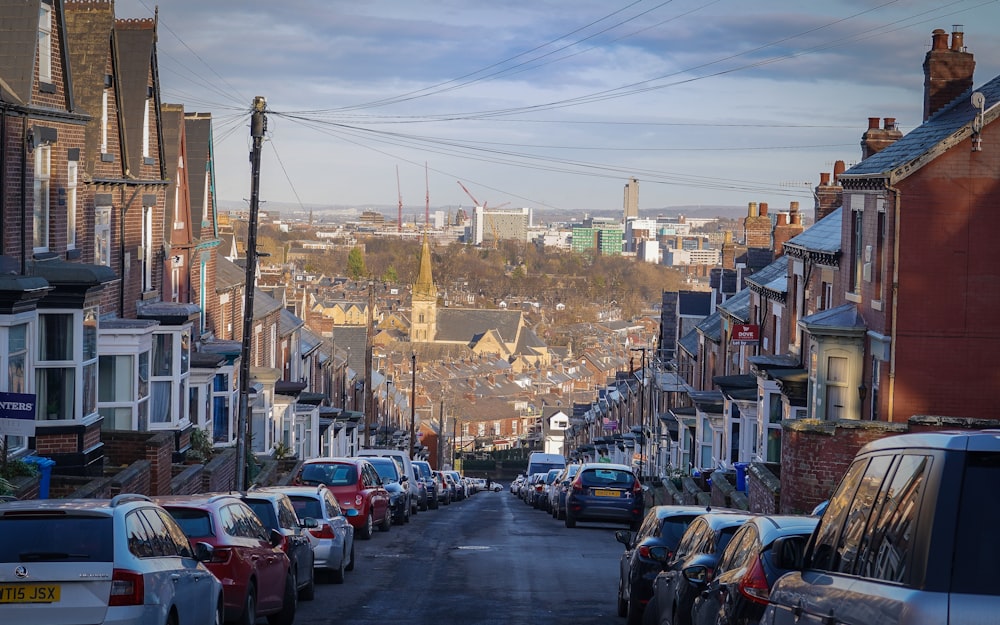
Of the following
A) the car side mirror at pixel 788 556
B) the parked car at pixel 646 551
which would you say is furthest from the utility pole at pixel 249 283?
the car side mirror at pixel 788 556

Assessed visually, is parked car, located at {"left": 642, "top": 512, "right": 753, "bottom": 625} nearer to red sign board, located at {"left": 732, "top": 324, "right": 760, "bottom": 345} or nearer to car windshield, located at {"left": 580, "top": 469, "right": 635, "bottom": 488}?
car windshield, located at {"left": 580, "top": 469, "right": 635, "bottom": 488}

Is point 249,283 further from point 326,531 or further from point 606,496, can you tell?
point 606,496

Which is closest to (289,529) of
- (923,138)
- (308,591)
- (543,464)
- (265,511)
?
(265,511)

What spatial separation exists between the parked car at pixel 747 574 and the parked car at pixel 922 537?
80.5 inches

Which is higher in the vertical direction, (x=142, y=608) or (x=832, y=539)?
(x=832, y=539)

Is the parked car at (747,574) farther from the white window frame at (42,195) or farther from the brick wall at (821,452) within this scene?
the white window frame at (42,195)

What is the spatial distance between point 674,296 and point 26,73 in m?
48.1

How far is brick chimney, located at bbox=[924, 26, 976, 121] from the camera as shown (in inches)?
1190

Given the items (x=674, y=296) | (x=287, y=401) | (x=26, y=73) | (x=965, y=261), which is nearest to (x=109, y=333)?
(x=26, y=73)

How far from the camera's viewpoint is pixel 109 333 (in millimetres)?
28516

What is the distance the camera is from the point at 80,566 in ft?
33.8

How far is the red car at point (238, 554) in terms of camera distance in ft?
46.8

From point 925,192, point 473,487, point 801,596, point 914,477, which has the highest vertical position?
point 925,192

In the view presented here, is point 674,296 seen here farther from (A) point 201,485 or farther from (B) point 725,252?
(A) point 201,485
